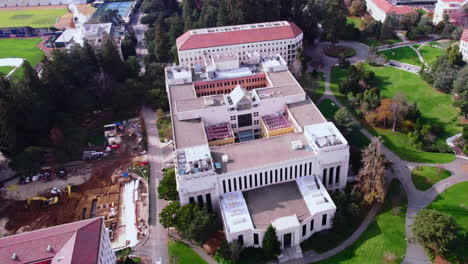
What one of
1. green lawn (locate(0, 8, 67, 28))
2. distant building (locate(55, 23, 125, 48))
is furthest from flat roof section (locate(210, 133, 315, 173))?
green lawn (locate(0, 8, 67, 28))

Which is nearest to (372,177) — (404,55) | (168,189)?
(168,189)

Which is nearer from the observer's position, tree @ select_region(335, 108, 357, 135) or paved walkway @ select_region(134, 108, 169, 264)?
paved walkway @ select_region(134, 108, 169, 264)

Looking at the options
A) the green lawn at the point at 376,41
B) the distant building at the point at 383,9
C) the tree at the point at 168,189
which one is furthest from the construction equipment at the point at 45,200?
the distant building at the point at 383,9

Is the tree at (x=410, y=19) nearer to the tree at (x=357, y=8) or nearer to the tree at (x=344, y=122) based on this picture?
the tree at (x=357, y=8)

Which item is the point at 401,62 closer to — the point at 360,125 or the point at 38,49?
the point at 360,125

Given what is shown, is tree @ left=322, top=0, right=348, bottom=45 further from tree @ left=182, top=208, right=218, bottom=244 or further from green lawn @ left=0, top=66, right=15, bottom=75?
green lawn @ left=0, top=66, right=15, bottom=75

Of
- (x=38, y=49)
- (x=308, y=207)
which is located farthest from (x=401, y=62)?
(x=38, y=49)
